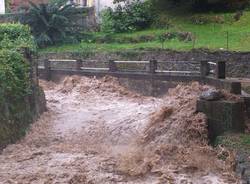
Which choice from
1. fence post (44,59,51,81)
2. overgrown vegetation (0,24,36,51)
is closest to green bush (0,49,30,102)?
overgrown vegetation (0,24,36,51)

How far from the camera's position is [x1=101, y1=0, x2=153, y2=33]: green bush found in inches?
1484

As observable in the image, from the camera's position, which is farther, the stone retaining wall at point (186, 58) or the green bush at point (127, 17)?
the green bush at point (127, 17)

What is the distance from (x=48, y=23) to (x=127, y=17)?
4686 millimetres

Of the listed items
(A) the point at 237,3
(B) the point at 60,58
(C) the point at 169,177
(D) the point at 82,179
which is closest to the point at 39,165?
(D) the point at 82,179

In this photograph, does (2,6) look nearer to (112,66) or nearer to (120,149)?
(112,66)

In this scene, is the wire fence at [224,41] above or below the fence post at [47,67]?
above

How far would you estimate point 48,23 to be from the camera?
127 ft

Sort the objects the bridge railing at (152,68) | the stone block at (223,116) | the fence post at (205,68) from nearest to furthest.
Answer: the stone block at (223,116) < the bridge railing at (152,68) < the fence post at (205,68)

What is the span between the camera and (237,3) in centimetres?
3597

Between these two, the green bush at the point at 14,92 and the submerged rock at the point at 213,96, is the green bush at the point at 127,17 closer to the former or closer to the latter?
the green bush at the point at 14,92

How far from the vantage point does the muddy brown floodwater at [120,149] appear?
14.5 metres

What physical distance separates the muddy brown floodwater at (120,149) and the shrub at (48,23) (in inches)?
522

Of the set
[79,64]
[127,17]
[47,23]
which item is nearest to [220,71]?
[79,64]

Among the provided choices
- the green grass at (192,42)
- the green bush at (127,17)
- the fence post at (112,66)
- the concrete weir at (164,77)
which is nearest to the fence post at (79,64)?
the concrete weir at (164,77)
